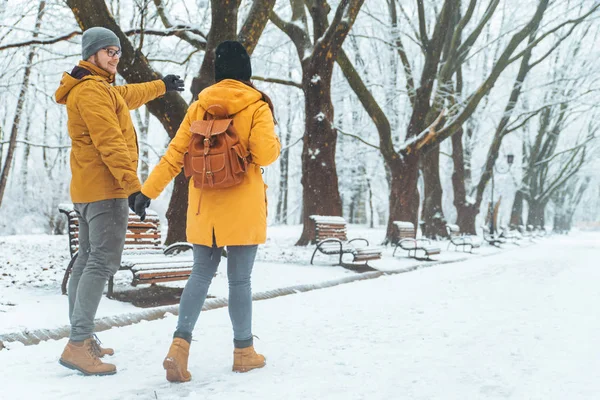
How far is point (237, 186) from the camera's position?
2893 mm

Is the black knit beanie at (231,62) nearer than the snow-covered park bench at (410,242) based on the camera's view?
Yes

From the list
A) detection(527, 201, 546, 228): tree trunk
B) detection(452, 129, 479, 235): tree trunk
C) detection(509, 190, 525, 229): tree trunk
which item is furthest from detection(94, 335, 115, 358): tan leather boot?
detection(527, 201, 546, 228): tree trunk

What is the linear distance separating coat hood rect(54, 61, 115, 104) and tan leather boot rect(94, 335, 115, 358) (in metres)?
1.50

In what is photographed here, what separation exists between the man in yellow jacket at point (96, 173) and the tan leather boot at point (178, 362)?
406 millimetres

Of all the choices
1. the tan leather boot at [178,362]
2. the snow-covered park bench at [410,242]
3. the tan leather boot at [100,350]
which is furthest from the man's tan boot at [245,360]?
the snow-covered park bench at [410,242]

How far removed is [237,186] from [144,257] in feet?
9.17

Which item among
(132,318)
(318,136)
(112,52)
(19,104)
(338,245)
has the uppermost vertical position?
(19,104)

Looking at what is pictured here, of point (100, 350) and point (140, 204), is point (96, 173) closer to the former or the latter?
point (140, 204)

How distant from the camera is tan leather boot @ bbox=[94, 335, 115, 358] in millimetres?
2980

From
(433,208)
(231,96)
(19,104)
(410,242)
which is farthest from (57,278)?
(433,208)

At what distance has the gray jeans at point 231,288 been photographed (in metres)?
2.88

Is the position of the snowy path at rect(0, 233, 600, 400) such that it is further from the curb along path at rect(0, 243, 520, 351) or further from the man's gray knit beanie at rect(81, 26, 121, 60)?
the man's gray knit beanie at rect(81, 26, 121, 60)

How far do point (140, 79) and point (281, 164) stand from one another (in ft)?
85.9

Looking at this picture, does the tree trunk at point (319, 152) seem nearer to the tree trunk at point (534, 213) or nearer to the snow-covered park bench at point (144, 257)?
the snow-covered park bench at point (144, 257)
